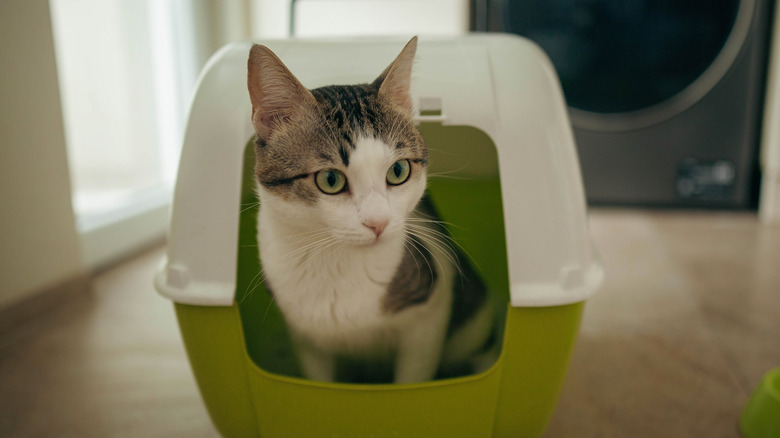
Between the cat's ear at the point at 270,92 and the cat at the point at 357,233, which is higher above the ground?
the cat's ear at the point at 270,92

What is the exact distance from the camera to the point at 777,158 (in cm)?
154

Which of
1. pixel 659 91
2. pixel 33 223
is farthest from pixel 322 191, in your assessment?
pixel 659 91

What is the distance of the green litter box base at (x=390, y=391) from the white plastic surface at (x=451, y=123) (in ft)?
0.12

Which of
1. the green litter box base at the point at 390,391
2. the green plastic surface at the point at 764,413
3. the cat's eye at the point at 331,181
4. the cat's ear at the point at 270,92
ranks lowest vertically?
the green plastic surface at the point at 764,413

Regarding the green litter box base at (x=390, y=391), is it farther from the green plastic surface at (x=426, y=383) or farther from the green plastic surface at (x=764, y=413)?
the green plastic surface at (x=764, y=413)

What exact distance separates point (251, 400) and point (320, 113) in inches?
13.0

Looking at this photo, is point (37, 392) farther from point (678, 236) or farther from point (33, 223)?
point (678, 236)

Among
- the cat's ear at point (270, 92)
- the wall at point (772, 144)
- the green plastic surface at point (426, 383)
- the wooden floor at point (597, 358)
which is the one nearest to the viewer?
the cat's ear at point (270, 92)

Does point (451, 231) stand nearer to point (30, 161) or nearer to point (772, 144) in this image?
point (30, 161)

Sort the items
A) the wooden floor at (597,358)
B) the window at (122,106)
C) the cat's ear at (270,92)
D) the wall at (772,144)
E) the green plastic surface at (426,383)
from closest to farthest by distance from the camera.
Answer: the cat's ear at (270,92), the green plastic surface at (426,383), the wooden floor at (597,358), the window at (122,106), the wall at (772,144)

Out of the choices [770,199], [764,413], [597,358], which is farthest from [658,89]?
[764,413]

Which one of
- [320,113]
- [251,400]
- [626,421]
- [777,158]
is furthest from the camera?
[777,158]

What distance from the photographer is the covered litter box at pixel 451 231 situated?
542mm

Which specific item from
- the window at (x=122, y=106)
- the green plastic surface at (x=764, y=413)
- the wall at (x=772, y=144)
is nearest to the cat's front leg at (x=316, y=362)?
the green plastic surface at (x=764, y=413)
